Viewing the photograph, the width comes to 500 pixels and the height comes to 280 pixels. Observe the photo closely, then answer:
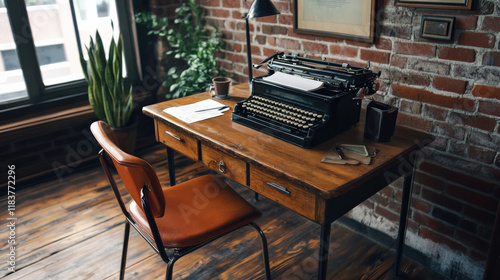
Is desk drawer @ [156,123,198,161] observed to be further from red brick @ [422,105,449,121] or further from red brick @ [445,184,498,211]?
red brick @ [445,184,498,211]

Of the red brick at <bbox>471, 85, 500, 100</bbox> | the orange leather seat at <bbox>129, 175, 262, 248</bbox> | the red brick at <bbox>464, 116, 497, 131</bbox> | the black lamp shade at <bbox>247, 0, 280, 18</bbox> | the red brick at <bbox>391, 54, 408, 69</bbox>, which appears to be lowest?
the orange leather seat at <bbox>129, 175, 262, 248</bbox>

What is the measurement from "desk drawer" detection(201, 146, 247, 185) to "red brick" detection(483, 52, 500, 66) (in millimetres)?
1140

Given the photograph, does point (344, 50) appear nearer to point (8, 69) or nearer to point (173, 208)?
point (173, 208)

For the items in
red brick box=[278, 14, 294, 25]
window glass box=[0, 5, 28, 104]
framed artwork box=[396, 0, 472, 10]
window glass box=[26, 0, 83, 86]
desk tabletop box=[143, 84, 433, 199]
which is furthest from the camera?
window glass box=[26, 0, 83, 86]

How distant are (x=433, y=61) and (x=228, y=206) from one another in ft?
3.93

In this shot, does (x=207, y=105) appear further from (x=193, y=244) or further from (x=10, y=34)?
(x=10, y=34)

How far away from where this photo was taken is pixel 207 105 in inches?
86.5

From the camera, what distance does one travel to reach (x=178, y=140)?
2.05 meters

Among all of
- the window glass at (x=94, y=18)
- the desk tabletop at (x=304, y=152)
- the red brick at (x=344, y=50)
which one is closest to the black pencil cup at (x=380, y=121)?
the desk tabletop at (x=304, y=152)

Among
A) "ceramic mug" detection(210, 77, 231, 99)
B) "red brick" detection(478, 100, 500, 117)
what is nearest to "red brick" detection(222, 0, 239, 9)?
"ceramic mug" detection(210, 77, 231, 99)

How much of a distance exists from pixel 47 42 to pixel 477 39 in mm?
2863

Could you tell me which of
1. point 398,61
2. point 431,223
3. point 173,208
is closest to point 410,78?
point 398,61

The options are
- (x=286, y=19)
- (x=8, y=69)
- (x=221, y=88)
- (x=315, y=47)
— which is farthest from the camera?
(x=8, y=69)

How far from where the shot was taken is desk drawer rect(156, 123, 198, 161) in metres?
1.96
